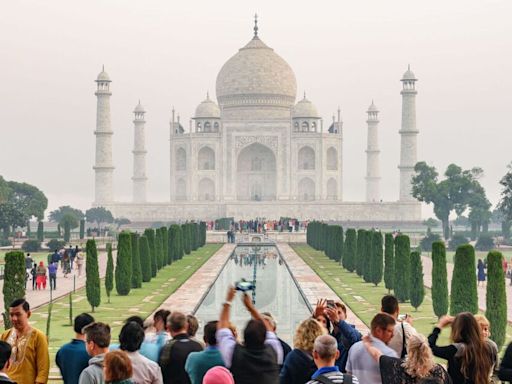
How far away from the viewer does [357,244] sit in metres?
21.7

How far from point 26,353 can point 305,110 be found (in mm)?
46247

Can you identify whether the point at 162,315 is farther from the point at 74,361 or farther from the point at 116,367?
the point at 116,367

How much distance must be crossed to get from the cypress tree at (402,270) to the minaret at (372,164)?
3534cm

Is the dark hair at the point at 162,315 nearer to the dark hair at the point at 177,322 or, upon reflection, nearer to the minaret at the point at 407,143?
the dark hair at the point at 177,322

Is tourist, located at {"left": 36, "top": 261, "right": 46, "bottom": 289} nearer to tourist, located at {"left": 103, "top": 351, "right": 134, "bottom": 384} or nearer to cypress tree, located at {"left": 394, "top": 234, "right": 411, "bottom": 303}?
cypress tree, located at {"left": 394, "top": 234, "right": 411, "bottom": 303}

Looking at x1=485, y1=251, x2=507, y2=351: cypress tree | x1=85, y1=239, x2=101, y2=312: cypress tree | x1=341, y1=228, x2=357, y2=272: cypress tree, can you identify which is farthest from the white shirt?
x1=341, y1=228, x2=357, y2=272: cypress tree

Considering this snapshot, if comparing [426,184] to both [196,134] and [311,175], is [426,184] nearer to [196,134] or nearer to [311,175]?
[311,175]

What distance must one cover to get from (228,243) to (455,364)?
31.0 m

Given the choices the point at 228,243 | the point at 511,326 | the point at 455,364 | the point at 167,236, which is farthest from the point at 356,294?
the point at 228,243

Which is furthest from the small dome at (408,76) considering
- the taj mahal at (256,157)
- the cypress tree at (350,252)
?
the cypress tree at (350,252)

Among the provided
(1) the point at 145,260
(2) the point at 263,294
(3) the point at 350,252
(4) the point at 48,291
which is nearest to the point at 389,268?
(2) the point at 263,294

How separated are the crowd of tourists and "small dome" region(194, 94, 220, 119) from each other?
46486mm

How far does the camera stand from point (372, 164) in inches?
2044

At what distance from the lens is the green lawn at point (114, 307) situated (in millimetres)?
12633
